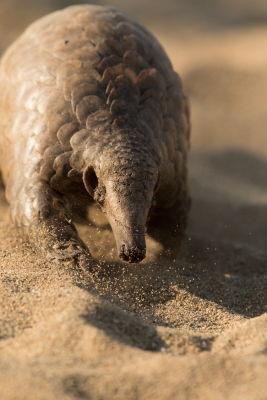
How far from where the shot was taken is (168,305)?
332 cm

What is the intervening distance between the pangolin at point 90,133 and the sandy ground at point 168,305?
0.82 ft

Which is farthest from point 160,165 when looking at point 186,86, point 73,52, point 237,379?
point 186,86

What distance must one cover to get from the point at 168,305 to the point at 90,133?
3.86 ft

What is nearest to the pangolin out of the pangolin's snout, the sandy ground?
the pangolin's snout

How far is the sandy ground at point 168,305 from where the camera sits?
2.25 metres

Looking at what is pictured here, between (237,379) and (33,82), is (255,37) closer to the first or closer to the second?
(33,82)

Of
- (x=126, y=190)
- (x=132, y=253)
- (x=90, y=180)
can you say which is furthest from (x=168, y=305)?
(x=90, y=180)

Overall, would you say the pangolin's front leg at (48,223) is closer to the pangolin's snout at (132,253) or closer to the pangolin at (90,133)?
the pangolin at (90,133)

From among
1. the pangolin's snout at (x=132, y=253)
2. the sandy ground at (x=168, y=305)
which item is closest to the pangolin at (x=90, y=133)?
the pangolin's snout at (x=132, y=253)

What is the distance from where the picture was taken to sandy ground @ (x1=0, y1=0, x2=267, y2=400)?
2.25m

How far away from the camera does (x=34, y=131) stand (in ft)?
12.8

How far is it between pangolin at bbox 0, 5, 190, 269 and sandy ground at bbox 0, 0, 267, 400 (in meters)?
0.25

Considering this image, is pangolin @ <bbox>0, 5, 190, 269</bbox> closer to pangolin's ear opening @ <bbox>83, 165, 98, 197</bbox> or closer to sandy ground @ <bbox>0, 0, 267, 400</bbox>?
pangolin's ear opening @ <bbox>83, 165, 98, 197</bbox>

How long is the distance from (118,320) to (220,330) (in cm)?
59
